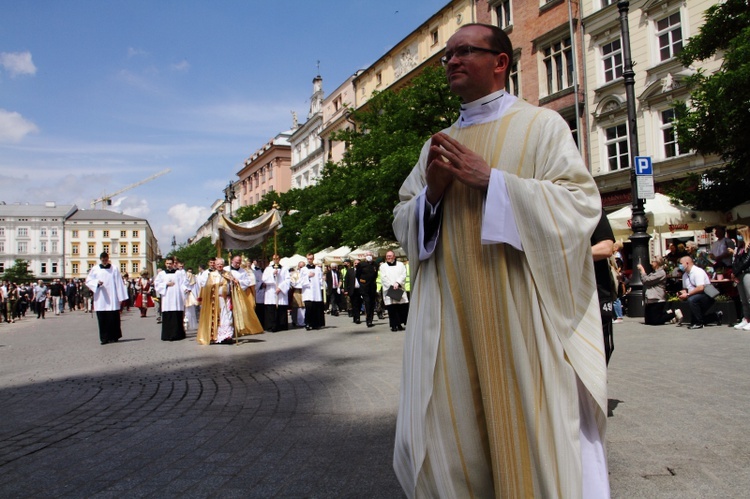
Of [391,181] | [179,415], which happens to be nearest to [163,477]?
[179,415]

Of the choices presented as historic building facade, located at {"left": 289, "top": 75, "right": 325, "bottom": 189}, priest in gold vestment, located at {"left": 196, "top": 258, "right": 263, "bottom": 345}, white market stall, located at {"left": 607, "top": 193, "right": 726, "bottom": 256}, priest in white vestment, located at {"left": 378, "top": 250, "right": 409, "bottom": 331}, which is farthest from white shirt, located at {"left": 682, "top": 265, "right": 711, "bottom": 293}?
historic building facade, located at {"left": 289, "top": 75, "right": 325, "bottom": 189}

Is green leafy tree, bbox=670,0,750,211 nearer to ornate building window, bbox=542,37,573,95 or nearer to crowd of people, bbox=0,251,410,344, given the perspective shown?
crowd of people, bbox=0,251,410,344

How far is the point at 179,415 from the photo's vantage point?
18.4 ft

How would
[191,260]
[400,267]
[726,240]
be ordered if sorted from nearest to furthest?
1. [726,240]
2. [400,267]
3. [191,260]

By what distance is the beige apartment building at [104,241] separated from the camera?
5512 inches

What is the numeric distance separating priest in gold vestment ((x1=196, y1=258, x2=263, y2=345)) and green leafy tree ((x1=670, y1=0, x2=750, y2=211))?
40.2 ft

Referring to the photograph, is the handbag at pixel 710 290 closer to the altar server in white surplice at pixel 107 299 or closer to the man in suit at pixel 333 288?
the altar server in white surplice at pixel 107 299

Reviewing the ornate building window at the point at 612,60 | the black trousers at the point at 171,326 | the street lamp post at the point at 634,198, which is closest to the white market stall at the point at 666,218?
the street lamp post at the point at 634,198

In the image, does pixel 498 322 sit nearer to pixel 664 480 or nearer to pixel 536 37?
pixel 664 480

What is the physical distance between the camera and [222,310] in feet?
45.0

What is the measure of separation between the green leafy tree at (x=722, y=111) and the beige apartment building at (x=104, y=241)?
447 ft

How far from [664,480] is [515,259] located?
2.03 m

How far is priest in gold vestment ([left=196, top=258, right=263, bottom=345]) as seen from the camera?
1348 centimetres

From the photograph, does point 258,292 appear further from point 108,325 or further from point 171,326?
point 108,325
